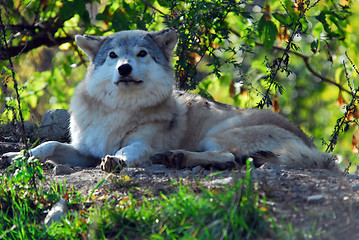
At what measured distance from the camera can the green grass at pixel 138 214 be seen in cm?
293

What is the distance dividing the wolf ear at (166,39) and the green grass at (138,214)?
8.08 feet

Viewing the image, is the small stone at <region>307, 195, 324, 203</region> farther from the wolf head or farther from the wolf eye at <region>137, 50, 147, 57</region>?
the wolf eye at <region>137, 50, 147, 57</region>

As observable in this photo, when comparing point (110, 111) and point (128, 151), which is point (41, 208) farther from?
point (110, 111)

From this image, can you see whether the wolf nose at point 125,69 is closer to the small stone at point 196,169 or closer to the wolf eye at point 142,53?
the wolf eye at point 142,53

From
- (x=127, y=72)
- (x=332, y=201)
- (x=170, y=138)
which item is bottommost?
(x=170, y=138)

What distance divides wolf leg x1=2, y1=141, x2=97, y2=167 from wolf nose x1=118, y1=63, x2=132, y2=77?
1135 millimetres

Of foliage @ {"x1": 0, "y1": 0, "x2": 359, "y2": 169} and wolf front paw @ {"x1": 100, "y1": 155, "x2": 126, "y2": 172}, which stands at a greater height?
foliage @ {"x1": 0, "y1": 0, "x2": 359, "y2": 169}

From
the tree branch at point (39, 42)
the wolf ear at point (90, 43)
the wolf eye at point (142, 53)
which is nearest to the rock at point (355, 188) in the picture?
the wolf eye at point (142, 53)

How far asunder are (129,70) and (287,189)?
2.39 meters

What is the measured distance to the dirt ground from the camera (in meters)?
2.94

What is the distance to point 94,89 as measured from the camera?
5594 mm

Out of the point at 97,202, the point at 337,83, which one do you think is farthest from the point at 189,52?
the point at 97,202

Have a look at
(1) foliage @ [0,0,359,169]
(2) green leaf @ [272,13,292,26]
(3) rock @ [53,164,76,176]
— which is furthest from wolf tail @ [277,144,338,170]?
(3) rock @ [53,164,76,176]

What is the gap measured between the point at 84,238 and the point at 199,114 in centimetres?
307
